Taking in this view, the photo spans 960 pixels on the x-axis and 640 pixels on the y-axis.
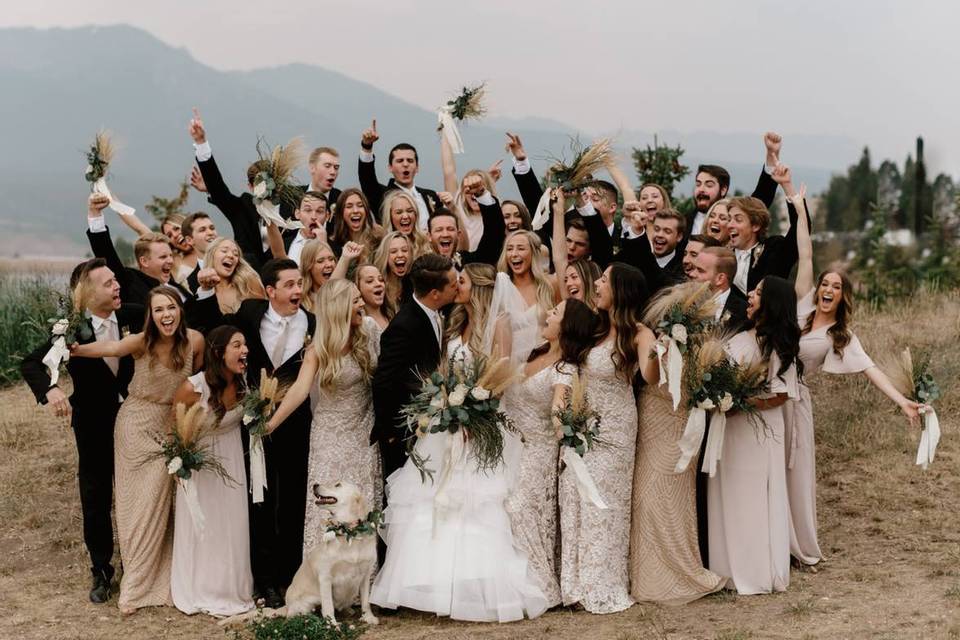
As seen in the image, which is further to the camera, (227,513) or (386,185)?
(386,185)

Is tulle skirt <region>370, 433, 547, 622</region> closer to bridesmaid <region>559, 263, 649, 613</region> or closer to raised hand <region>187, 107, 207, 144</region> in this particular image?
bridesmaid <region>559, 263, 649, 613</region>

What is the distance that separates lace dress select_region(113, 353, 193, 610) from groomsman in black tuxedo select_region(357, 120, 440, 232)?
3.18 m

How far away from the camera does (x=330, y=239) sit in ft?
33.9

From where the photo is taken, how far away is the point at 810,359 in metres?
8.91

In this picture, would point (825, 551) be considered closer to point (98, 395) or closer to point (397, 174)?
point (397, 174)

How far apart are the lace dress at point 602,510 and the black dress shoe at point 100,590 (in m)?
3.46

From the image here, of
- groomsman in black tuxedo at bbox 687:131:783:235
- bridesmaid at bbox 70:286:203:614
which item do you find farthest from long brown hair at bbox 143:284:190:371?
groomsman in black tuxedo at bbox 687:131:783:235

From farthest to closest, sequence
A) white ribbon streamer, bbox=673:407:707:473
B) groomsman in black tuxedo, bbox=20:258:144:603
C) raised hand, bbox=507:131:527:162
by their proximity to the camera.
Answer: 1. raised hand, bbox=507:131:527:162
2. groomsman in black tuxedo, bbox=20:258:144:603
3. white ribbon streamer, bbox=673:407:707:473

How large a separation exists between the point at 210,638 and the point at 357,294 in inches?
99.4

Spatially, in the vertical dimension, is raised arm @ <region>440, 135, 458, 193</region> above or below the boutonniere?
above

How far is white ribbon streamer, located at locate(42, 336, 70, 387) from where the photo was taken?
800cm

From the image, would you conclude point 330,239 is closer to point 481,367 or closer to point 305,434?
point 305,434

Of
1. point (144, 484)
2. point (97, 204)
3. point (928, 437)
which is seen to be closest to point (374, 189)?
point (97, 204)

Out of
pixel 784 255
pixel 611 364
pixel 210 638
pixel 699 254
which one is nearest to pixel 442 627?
pixel 210 638
